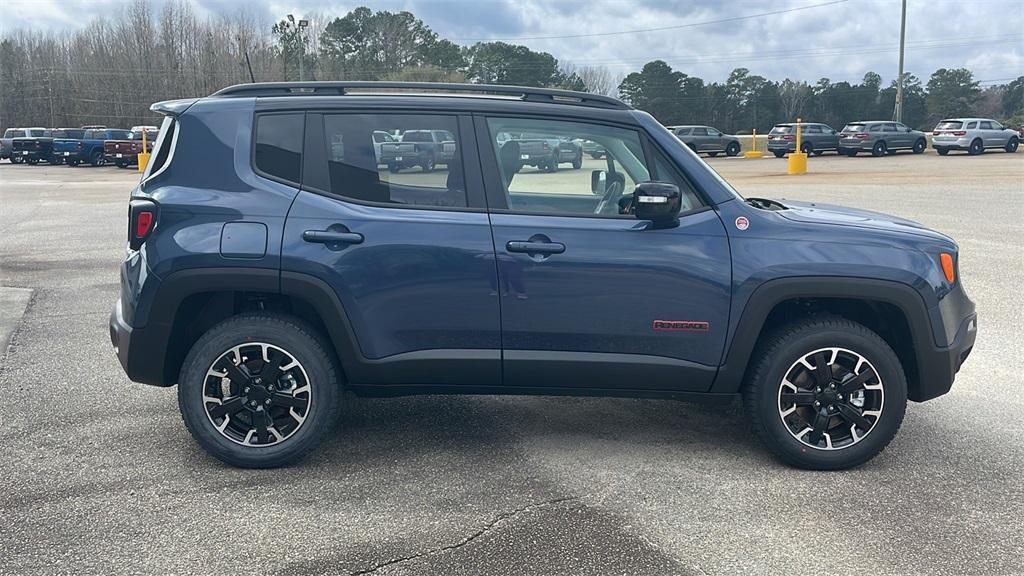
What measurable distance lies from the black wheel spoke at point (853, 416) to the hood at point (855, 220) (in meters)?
0.88

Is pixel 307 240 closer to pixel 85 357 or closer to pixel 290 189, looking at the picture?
pixel 290 189

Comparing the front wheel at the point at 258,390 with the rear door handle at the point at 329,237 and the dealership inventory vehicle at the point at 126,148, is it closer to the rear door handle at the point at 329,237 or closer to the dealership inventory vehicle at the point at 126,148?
the rear door handle at the point at 329,237

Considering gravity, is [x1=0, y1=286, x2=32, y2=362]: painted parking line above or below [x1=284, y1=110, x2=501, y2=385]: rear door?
below

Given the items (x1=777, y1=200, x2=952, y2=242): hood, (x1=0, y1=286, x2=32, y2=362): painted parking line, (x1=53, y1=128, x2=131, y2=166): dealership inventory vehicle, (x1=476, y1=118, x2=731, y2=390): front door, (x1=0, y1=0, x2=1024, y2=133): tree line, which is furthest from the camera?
(x1=0, y1=0, x2=1024, y2=133): tree line

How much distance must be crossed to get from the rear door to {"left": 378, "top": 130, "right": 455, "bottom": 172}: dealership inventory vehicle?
0.03 m

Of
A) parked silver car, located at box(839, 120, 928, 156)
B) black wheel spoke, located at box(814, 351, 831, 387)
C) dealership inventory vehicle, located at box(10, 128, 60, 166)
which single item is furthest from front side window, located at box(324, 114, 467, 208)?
dealership inventory vehicle, located at box(10, 128, 60, 166)

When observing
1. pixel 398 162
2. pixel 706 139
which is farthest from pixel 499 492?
pixel 706 139

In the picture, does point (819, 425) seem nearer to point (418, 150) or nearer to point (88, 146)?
point (418, 150)

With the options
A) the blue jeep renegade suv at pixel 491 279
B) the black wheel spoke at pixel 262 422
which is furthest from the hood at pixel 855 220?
the black wheel spoke at pixel 262 422

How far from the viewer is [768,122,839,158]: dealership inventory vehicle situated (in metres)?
39.6

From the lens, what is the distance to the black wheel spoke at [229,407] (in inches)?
161

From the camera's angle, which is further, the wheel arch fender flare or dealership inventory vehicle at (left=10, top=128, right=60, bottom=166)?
dealership inventory vehicle at (left=10, top=128, right=60, bottom=166)

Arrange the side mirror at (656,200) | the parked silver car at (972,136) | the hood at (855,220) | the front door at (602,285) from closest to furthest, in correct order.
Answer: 1. the side mirror at (656,200)
2. the front door at (602,285)
3. the hood at (855,220)
4. the parked silver car at (972,136)

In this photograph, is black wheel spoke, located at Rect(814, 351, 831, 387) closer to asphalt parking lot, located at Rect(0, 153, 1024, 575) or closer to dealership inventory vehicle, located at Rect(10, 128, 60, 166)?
asphalt parking lot, located at Rect(0, 153, 1024, 575)
